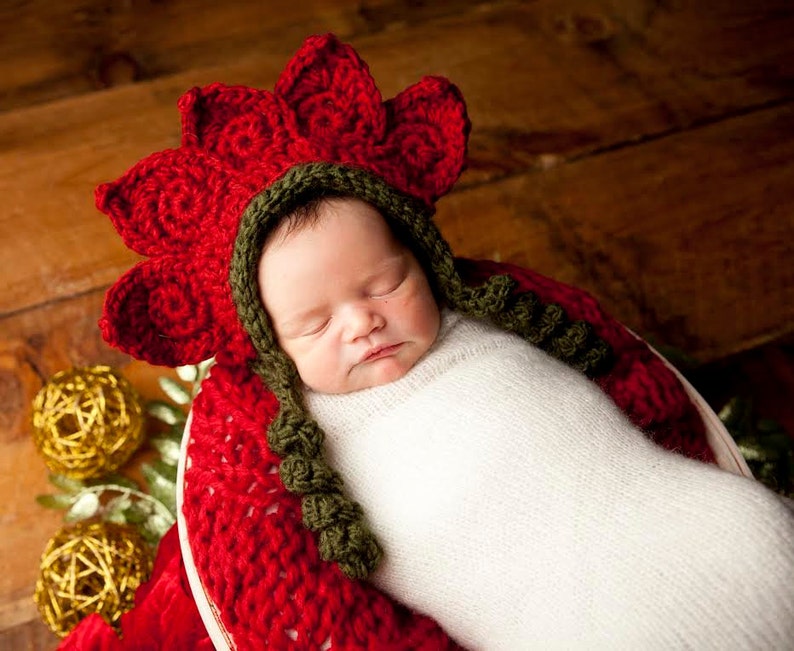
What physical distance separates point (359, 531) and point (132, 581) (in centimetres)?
47

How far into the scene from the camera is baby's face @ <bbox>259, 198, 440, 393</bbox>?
3.00ft

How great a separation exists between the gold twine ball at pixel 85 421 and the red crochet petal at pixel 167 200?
0.35 meters

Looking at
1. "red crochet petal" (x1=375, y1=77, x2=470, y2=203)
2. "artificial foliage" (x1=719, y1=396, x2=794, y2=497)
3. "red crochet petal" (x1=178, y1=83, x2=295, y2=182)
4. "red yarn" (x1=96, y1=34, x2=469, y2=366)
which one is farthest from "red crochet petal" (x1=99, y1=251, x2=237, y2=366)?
"artificial foliage" (x1=719, y1=396, x2=794, y2=497)

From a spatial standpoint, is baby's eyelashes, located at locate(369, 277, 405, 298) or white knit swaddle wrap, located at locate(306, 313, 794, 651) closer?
white knit swaddle wrap, located at locate(306, 313, 794, 651)

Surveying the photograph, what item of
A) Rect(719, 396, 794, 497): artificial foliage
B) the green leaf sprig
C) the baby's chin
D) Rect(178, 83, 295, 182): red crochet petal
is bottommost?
the green leaf sprig

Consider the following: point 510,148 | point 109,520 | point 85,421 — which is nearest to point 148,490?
point 109,520

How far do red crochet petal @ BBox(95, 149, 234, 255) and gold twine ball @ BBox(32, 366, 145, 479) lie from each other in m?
0.35

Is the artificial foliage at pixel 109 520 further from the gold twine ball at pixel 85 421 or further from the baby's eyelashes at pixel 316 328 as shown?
the baby's eyelashes at pixel 316 328

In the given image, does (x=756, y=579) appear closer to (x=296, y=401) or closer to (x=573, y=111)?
(x=296, y=401)

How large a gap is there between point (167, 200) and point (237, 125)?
0.12 m

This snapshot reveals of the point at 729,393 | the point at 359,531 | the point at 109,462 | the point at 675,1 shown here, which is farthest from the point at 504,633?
the point at 675,1

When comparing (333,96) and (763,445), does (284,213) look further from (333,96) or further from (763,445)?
(763,445)

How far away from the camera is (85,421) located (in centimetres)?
A: 124

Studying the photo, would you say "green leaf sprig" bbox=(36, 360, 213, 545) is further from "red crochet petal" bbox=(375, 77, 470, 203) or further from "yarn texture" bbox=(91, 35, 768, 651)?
"red crochet petal" bbox=(375, 77, 470, 203)
